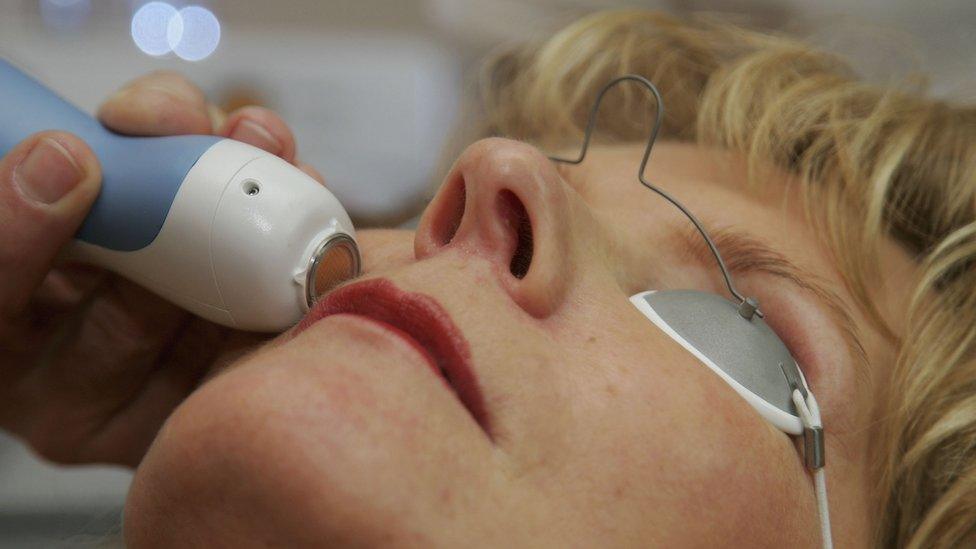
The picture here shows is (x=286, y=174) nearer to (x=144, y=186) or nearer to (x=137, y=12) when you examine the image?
(x=144, y=186)

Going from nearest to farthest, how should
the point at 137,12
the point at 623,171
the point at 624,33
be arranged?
1. the point at 623,171
2. the point at 624,33
3. the point at 137,12

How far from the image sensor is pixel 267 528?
0.52 metres

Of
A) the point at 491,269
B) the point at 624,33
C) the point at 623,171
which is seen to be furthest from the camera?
the point at 624,33

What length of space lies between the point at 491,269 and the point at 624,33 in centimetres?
79

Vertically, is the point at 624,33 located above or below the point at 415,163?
above

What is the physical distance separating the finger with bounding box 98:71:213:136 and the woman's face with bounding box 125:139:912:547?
0.22 m

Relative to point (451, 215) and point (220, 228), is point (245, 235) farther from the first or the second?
point (451, 215)

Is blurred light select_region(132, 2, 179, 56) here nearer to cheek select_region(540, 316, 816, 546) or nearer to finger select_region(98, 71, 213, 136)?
finger select_region(98, 71, 213, 136)

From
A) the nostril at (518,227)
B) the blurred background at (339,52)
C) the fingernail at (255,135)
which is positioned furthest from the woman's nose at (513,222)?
the blurred background at (339,52)

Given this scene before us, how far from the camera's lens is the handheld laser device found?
0.64 m

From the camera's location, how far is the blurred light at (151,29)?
159 centimetres

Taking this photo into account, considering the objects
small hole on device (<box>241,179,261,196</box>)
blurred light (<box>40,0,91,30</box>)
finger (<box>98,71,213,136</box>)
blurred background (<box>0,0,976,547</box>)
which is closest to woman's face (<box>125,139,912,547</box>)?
small hole on device (<box>241,179,261,196</box>)

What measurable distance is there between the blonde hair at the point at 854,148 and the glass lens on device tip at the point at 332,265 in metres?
0.47

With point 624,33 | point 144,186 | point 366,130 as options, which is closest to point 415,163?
point 366,130
